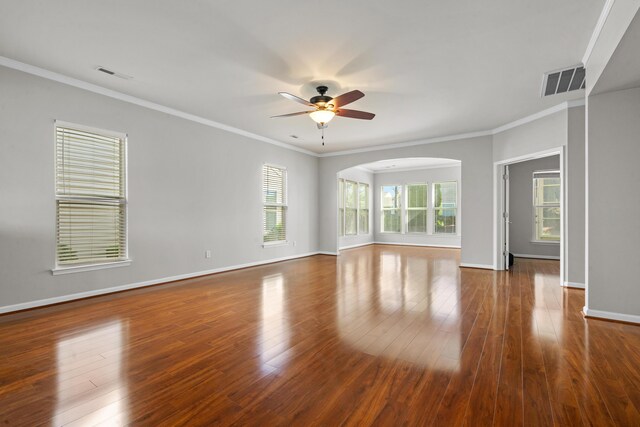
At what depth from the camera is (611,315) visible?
3307 millimetres

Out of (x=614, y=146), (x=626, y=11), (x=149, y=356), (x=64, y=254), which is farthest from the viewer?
(x=64, y=254)

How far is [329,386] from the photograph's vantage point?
2.04m

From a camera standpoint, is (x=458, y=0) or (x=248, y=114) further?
(x=248, y=114)

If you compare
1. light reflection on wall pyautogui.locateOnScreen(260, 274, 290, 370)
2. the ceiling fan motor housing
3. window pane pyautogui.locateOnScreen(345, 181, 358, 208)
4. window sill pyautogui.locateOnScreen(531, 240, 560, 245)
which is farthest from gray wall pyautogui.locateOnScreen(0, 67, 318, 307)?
window sill pyautogui.locateOnScreen(531, 240, 560, 245)

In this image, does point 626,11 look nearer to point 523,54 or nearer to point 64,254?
point 523,54

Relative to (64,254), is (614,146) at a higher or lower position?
higher

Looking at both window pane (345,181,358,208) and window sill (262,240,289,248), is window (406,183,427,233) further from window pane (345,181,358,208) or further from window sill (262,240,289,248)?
window sill (262,240,289,248)

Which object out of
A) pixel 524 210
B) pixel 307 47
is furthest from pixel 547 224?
pixel 307 47

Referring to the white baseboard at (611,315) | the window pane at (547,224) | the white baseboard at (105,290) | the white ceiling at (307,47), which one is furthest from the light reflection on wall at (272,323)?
the window pane at (547,224)

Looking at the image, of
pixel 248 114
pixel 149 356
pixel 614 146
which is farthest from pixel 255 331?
pixel 614 146

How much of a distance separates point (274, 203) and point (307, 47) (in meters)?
4.49

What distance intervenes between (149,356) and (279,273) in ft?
11.5

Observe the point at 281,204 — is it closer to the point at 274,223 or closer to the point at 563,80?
the point at 274,223

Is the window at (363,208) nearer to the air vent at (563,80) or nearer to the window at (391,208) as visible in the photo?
the window at (391,208)
